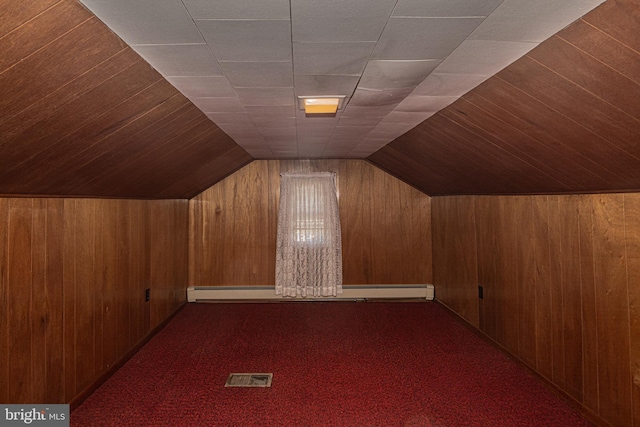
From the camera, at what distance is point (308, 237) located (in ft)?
15.4

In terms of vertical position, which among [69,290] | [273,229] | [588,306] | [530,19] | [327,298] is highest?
[530,19]

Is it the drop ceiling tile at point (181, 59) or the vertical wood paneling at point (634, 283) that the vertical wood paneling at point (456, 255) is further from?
the drop ceiling tile at point (181, 59)


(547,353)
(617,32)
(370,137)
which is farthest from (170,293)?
(617,32)

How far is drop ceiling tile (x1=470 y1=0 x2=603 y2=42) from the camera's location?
3.63 ft

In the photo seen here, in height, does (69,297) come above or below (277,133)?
below

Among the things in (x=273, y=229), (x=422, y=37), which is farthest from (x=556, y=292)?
(x=273, y=229)

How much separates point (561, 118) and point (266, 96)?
58.2 inches

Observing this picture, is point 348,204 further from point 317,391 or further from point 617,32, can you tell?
point 617,32

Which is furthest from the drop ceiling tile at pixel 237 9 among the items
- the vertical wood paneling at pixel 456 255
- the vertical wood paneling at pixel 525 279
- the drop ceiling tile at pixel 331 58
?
the vertical wood paneling at pixel 456 255

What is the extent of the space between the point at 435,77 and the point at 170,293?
3.65 meters

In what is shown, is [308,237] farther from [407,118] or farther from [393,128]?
[407,118]

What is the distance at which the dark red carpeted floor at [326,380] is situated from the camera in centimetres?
220

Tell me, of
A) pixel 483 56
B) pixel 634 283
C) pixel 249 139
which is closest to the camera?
pixel 483 56

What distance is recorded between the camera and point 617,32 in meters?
1.08
